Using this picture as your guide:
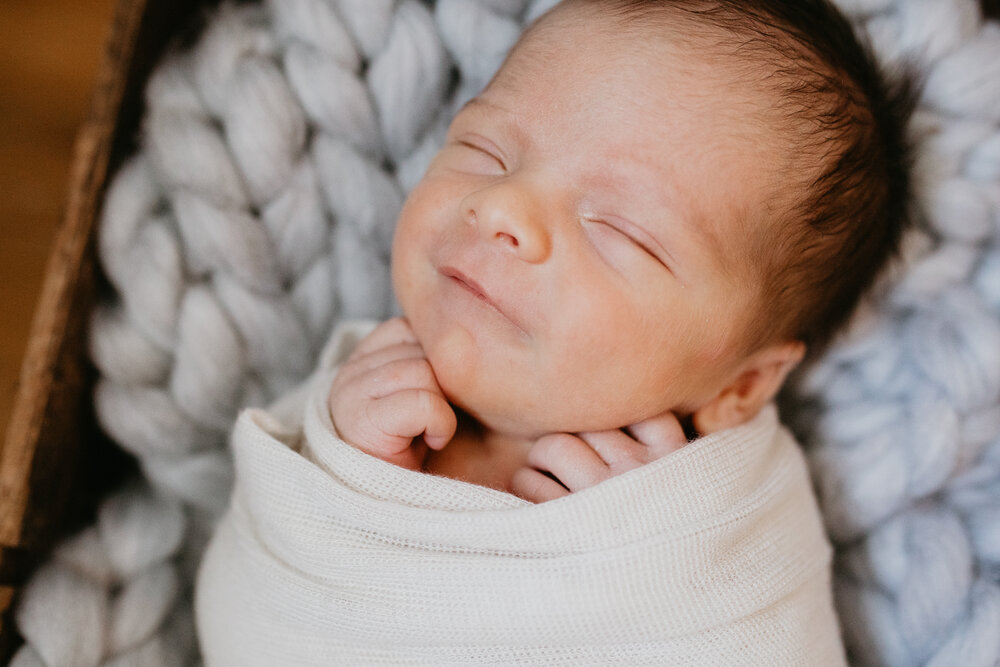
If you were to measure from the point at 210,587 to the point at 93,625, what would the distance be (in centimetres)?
12

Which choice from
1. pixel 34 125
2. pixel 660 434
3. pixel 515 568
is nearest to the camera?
pixel 515 568

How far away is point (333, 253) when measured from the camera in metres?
1.04

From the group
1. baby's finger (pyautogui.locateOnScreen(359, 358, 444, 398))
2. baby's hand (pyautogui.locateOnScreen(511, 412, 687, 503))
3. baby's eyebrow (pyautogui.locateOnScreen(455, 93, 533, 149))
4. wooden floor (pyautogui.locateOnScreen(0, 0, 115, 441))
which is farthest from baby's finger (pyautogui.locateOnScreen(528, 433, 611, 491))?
wooden floor (pyautogui.locateOnScreen(0, 0, 115, 441))

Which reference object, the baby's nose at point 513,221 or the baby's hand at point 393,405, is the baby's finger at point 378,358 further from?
the baby's nose at point 513,221

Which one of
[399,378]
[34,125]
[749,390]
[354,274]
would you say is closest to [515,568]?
[399,378]

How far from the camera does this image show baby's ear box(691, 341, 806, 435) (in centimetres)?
88

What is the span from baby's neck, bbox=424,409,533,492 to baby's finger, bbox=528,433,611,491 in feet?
0.18

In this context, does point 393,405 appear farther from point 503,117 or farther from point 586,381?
point 503,117

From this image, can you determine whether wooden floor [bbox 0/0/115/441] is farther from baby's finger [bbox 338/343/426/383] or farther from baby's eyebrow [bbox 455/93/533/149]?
baby's eyebrow [bbox 455/93/533/149]

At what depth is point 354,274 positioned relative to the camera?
104 centimetres

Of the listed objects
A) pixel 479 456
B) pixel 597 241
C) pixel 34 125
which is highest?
pixel 597 241

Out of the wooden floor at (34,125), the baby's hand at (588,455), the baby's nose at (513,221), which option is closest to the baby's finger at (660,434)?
the baby's hand at (588,455)

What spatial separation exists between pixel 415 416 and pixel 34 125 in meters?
1.19

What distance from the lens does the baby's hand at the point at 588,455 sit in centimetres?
78
